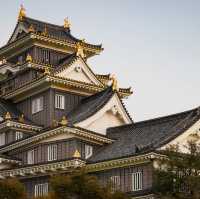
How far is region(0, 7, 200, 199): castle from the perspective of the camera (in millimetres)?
52188

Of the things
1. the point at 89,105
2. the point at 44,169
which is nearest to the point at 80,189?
the point at 44,169

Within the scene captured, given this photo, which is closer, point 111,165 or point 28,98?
point 111,165

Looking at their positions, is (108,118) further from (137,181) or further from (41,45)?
(41,45)

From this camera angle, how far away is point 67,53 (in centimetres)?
6756

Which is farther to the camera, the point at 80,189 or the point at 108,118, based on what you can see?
the point at 108,118

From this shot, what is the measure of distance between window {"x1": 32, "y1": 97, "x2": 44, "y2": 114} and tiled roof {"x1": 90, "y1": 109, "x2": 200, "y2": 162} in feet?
23.2

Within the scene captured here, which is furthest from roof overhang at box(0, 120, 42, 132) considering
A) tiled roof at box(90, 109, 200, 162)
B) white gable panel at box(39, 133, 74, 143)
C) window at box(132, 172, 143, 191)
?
window at box(132, 172, 143, 191)

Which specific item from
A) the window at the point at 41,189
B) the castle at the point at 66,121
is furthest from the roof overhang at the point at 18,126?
the window at the point at 41,189

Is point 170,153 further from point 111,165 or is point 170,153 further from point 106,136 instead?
point 106,136

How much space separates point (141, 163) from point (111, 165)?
2330 mm

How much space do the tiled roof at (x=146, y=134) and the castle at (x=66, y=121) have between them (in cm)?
6

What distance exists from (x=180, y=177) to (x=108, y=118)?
48.2 ft

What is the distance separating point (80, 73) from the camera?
63625 millimetres

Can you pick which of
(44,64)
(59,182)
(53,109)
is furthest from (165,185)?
(44,64)
